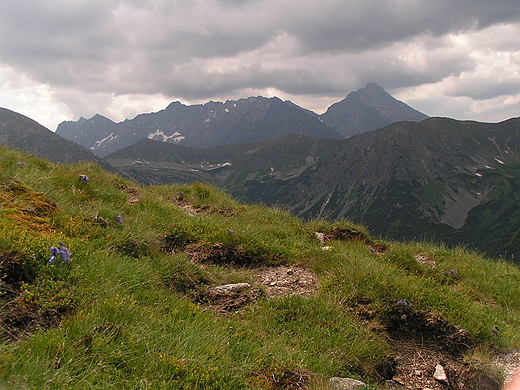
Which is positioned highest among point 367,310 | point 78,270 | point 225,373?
point 78,270

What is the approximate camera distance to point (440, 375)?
523 cm

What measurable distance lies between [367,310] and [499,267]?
7305 millimetres

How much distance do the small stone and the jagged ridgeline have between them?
3 cm

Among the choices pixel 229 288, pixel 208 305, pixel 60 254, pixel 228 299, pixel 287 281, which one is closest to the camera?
pixel 60 254

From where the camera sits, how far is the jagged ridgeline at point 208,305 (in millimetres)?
3424

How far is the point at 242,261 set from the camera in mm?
7836

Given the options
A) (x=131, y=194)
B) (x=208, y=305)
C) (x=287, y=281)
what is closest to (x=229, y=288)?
(x=208, y=305)

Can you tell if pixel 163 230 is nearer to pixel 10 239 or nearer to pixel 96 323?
pixel 10 239

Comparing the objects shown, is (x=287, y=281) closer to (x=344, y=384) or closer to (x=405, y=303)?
(x=405, y=303)

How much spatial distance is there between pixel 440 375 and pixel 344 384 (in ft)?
6.88

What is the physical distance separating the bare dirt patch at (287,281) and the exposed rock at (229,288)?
45 cm

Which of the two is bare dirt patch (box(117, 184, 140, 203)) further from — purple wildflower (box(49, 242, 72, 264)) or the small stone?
the small stone

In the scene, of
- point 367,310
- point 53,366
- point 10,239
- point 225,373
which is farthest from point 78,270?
point 367,310

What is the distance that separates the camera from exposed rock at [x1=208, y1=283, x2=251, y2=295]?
20.0 ft
